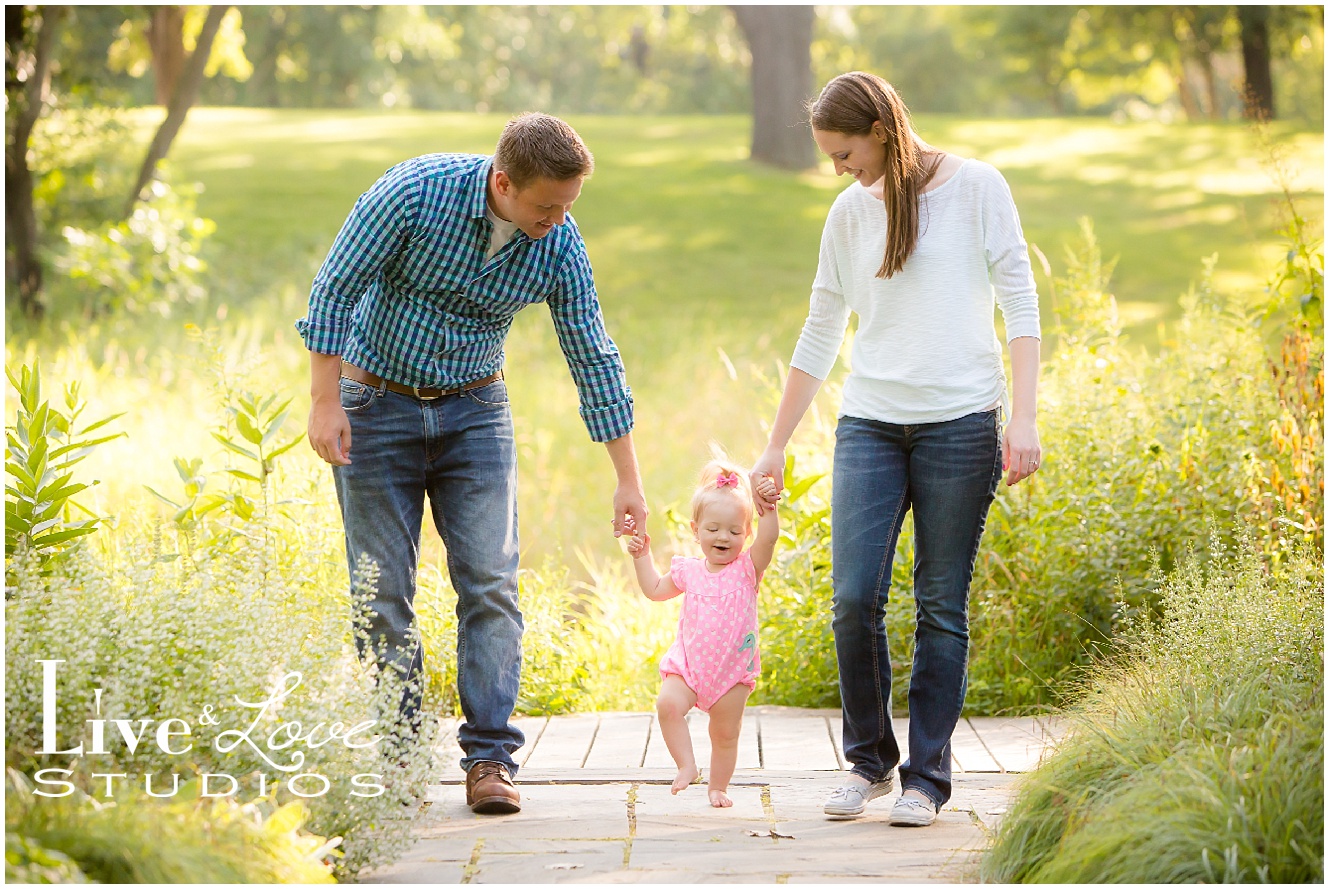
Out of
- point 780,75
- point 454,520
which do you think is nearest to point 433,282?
point 454,520

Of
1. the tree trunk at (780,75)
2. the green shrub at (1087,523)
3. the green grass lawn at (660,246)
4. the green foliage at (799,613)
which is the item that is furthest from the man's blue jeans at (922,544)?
the tree trunk at (780,75)

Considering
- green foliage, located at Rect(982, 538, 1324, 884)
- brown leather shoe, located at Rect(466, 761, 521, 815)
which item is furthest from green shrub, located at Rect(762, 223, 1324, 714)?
brown leather shoe, located at Rect(466, 761, 521, 815)

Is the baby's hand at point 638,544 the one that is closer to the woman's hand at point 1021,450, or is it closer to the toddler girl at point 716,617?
the toddler girl at point 716,617

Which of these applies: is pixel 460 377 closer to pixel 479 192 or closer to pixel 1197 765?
pixel 479 192

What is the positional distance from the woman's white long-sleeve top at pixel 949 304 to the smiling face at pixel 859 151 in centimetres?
10

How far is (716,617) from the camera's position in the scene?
10.4ft

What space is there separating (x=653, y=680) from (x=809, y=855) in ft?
6.34

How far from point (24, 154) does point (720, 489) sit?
8.30 m

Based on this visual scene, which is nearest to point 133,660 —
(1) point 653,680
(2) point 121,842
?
(2) point 121,842

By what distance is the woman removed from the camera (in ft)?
9.53

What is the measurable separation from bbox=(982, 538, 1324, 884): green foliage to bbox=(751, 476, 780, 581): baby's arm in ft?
2.66

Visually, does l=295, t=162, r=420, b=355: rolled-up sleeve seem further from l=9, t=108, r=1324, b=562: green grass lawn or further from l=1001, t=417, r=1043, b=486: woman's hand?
l=9, t=108, r=1324, b=562: green grass lawn

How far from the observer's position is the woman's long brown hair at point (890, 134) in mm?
2865

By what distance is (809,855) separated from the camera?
2.68 metres
